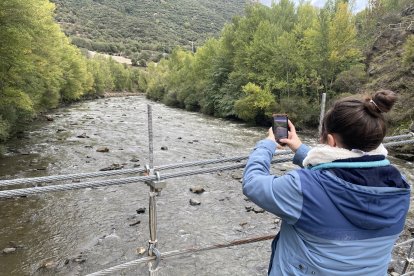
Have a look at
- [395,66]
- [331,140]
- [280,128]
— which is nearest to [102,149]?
[280,128]

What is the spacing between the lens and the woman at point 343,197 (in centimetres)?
195

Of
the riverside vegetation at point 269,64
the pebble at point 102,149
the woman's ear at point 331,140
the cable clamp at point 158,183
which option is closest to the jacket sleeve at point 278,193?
the woman's ear at point 331,140

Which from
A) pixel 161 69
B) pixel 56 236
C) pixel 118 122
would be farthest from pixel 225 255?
pixel 161 69

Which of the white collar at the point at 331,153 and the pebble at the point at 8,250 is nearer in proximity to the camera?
the white collar at the point at 331,153

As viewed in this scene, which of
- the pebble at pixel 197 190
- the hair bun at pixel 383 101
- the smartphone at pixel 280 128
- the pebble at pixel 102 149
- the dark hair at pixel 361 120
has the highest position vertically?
the hair bun at pixel 383 101

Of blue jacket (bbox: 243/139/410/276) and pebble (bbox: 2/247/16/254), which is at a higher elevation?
blue jacket (bbox: 243/139/410/276)

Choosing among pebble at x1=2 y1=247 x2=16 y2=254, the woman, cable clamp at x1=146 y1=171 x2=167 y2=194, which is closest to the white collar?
the woman

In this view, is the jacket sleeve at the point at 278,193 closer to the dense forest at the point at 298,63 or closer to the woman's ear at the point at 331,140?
the woman's ear at the point at 331,140

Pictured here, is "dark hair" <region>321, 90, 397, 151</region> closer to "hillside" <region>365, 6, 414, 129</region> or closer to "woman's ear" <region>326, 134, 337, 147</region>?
"woman's ear" <region>326, 134, 337, 147</region>

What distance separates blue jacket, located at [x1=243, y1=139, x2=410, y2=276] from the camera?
1.95m

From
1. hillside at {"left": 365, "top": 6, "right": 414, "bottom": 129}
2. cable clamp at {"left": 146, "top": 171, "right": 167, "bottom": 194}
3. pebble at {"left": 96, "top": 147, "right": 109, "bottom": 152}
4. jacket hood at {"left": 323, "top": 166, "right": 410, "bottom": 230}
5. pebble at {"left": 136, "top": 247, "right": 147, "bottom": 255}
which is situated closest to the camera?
jacket hood at {"left": 323, "top": 166, "right": 410, "bottom": 230}

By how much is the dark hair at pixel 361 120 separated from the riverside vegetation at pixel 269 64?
21117mm

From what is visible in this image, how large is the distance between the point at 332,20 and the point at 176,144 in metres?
24.1

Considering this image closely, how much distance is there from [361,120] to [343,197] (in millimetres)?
463
